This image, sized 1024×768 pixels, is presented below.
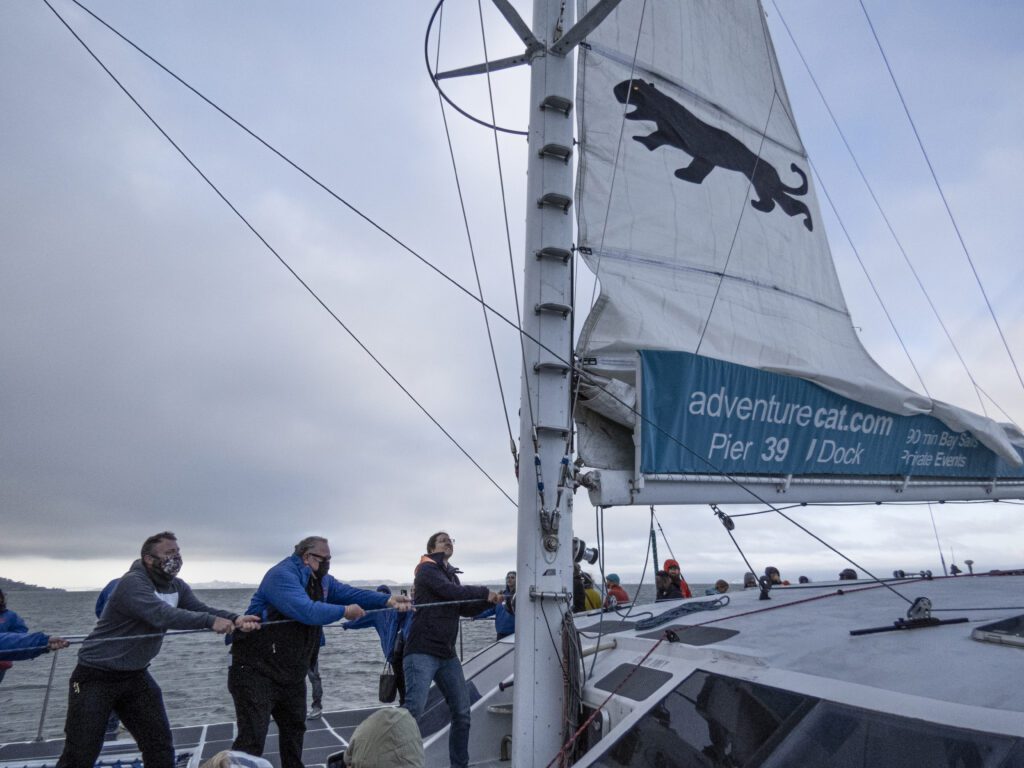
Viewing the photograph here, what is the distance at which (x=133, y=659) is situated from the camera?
12.1 feet

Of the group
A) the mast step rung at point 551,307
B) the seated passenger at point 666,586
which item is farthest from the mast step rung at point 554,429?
the seated passenger at point 666,586

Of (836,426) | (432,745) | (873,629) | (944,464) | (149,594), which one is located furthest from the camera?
(944,464)

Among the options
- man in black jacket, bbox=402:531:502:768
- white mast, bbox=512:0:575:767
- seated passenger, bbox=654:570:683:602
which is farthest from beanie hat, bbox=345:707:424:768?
seated passenger, bbox=654:570:683:602

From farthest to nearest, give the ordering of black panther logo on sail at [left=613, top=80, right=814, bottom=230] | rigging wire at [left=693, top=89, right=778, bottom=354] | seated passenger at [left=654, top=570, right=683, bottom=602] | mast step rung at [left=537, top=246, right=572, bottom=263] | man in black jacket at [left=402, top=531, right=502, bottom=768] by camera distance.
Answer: seated passenger at [left=654, top=570, right=683, bottom=602]
black panther logo on sail at [left=613, top=80, right=814, bottom=230]
rigging wire at [left=693, top=89, right=778, bottom=354]
man in black jacket at [left=402, top=531, right=502, bottom=768]
mast step rung at [left=537, top=246, right=572, bottom=263]

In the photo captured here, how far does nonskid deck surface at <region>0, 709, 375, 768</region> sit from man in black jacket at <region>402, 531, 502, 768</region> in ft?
3.28

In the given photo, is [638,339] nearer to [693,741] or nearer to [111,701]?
[693,741]

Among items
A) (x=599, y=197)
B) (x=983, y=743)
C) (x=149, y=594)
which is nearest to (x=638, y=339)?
(x=599, y=197)

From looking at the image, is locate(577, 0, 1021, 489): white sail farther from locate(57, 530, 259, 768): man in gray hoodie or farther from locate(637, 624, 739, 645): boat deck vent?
locate(57, 530, 259, 768): man in gray hoodie

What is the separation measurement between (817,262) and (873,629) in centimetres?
410

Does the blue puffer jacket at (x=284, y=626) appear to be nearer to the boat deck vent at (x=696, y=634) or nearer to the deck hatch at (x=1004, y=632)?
the boat deck vent at (x=696, y=634)

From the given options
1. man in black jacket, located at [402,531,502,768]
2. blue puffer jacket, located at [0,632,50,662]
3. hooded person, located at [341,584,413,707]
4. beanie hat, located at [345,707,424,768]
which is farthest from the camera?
hooded person, located at [341,584,413,707]

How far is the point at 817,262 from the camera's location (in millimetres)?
6684

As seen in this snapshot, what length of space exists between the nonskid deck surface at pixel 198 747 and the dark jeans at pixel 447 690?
38.1 inches

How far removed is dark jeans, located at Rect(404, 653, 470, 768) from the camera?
4.49 m
